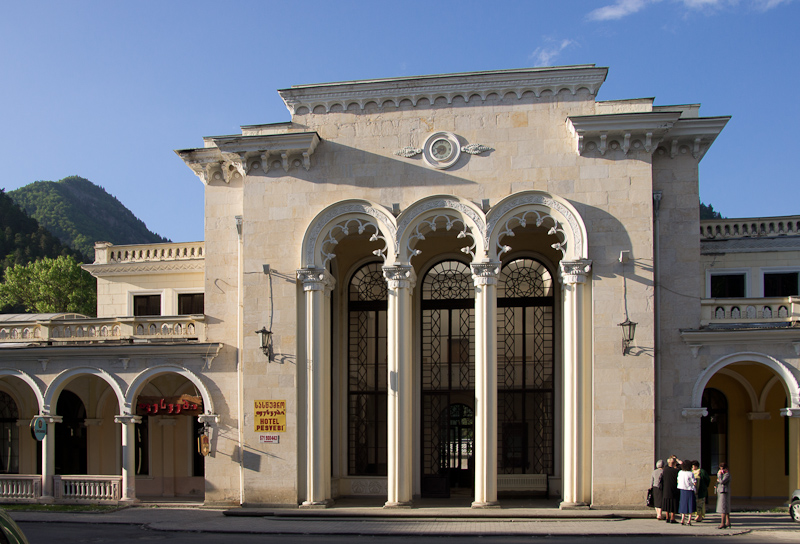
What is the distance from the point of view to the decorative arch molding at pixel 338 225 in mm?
19203

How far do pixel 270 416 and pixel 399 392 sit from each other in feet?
11.4

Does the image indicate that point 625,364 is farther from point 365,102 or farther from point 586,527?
point 365,102

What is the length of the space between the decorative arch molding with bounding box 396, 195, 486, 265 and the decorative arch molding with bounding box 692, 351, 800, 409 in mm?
6403

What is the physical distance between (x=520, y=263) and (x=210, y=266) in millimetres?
9189

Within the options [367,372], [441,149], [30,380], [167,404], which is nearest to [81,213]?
[30,380]

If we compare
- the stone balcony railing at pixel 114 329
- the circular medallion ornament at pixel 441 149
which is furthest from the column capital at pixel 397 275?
the stone balcony railing at pixel 114 329

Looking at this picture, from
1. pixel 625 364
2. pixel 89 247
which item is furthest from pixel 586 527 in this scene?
pixel 89 247

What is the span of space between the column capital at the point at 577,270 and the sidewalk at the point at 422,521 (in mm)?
5491

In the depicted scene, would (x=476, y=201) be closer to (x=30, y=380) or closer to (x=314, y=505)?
(x=314, y=505)

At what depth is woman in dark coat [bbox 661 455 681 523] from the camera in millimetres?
16453

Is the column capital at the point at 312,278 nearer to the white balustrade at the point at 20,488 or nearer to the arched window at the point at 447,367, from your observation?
the arched window at the point at 447,367

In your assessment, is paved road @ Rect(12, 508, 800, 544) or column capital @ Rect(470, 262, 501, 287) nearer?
paved road @ Rect(12, 508, 800, 544)

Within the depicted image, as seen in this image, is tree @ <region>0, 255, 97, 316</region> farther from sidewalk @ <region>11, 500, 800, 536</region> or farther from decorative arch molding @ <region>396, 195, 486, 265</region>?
decorative arch molding @ <region>396, 195, 486, 265</region>

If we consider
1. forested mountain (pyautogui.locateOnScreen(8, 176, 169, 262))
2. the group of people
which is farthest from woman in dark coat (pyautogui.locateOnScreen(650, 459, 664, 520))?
forested mountain (pyautogui.locateOnScreen(8, 176, 169, 262))
